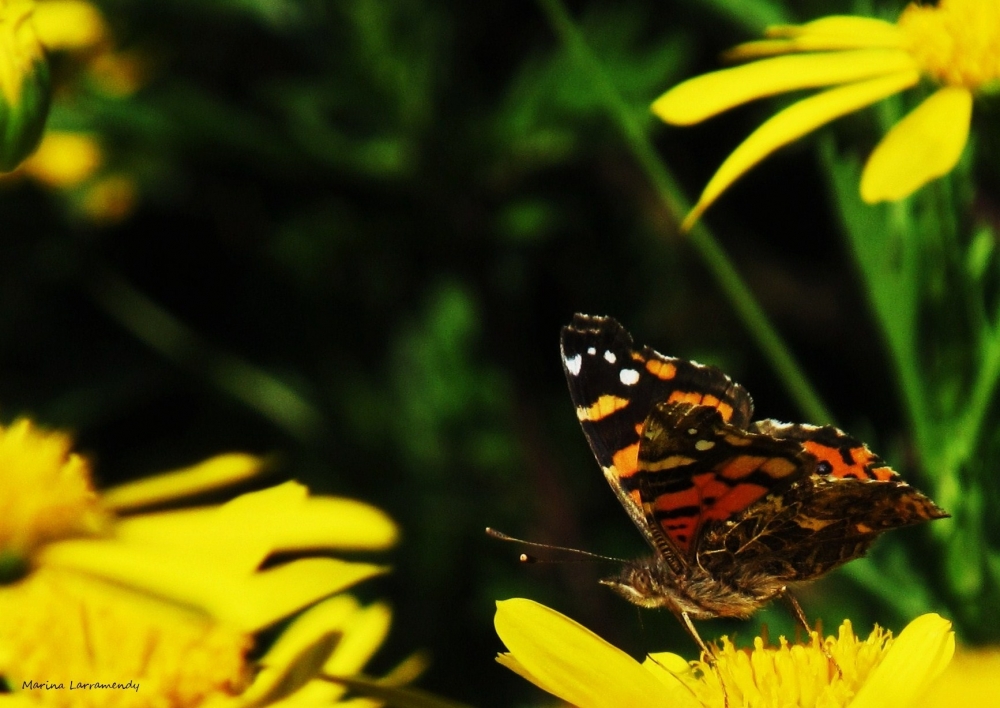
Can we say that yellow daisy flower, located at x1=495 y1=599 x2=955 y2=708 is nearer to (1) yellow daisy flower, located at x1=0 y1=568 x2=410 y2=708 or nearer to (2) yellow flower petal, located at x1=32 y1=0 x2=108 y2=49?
(1) yellow daisy flower, located at x1=0 y1=568 x2=410 y2=708

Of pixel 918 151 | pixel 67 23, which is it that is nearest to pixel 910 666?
pixel 918 151

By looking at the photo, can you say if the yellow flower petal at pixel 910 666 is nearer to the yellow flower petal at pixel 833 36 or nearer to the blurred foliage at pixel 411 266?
the yellow flower petal at pixel 833 36

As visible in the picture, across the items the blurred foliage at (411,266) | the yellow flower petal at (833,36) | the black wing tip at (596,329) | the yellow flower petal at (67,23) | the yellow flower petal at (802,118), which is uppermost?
the yellow flower petal at (67,23)

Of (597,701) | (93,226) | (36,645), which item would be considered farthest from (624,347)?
(93,226)

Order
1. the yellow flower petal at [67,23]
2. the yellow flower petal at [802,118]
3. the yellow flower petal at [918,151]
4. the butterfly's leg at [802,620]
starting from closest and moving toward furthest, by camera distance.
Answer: the butterfly's leg at [802,620] → the yellow flower petal at [918,151] → the yellow flower petal at [802,118] → the yellow flower petal at [67,23]

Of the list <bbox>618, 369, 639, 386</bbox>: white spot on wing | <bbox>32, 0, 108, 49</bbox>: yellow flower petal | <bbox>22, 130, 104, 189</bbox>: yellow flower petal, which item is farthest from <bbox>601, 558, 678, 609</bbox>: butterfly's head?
<bbox>22, 130, 104, 189</bbox>: yellow flower petal

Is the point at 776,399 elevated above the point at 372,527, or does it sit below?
above

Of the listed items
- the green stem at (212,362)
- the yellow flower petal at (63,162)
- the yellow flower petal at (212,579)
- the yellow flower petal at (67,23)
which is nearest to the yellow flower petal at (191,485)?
the yellow flower petal at (212,579)

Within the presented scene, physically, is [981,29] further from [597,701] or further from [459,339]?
[459,339]
